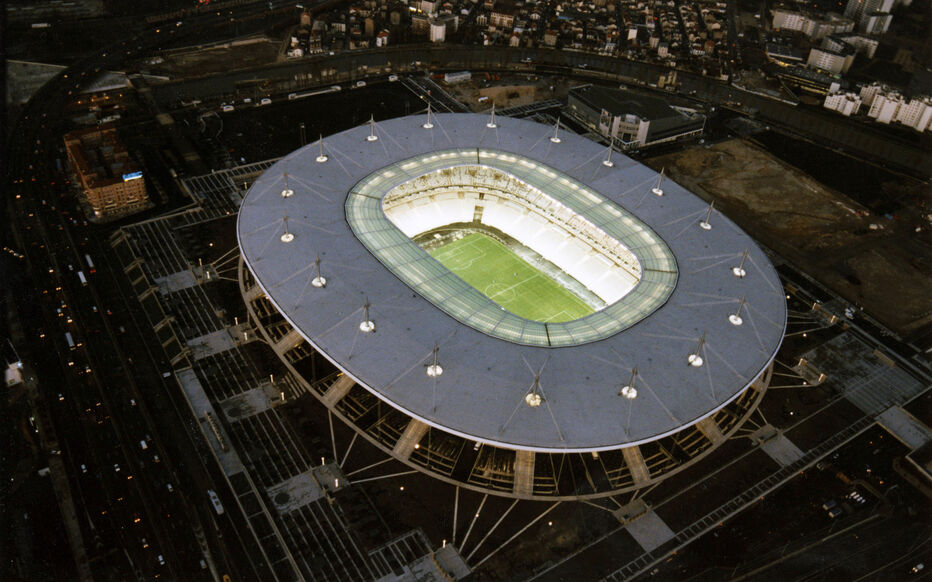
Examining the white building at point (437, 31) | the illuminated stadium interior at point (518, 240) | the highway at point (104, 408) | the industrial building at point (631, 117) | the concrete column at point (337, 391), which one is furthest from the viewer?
the white building at point (437, 31)

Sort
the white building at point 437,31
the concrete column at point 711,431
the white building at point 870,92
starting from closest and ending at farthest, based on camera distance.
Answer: the concrete column at point 711,431, the white building at point 870,92, the white building at point 437,31

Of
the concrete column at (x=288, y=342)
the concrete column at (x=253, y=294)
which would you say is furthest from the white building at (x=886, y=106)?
the concrete column at (x=253, y=294)

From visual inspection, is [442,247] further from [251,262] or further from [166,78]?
[166,78]

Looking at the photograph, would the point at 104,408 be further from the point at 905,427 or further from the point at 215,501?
the point at 905,427

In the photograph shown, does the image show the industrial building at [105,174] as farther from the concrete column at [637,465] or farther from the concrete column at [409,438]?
the concrete column at [637,465]

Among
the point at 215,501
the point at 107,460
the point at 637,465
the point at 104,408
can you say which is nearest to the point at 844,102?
the point at 637,465

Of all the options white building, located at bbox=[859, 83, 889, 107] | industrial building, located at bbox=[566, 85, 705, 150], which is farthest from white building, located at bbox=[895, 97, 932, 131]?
industrial building, located at bbox=[566, 85, 705, 150]

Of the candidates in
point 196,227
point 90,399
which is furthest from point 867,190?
point 90,399
